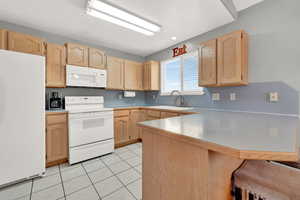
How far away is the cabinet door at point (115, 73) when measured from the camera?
2.97 metres

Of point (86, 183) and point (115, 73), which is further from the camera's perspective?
point (115, 73)

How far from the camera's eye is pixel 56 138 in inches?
80.5

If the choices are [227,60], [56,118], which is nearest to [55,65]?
[56,118]

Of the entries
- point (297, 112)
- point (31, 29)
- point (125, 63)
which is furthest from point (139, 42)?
point (297, 112)

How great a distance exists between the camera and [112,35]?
2602mm

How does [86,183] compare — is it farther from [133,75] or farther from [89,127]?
[133,75]

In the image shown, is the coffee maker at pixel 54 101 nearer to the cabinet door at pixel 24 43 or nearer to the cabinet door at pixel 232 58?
the cabinet door at pixel 24 43

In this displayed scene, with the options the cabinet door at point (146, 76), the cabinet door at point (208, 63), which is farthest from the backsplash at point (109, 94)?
the cabinet door at point (208, 63)

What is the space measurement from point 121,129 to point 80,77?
1413 millimetres

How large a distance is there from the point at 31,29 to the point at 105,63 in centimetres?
140

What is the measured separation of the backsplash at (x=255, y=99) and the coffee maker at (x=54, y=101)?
283 centimetres

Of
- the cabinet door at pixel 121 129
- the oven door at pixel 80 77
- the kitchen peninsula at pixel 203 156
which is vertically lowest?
the cabinet door at pixel 121 129

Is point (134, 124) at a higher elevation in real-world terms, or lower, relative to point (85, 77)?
lower

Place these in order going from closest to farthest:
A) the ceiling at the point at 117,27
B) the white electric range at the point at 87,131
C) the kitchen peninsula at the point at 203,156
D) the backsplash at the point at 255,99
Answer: the kitchen peninsula at the point at 203,156 < the backsplash at the point at 255,99 < the ceiling at the point at 117,27 < the white electric range at the point at 87,131
